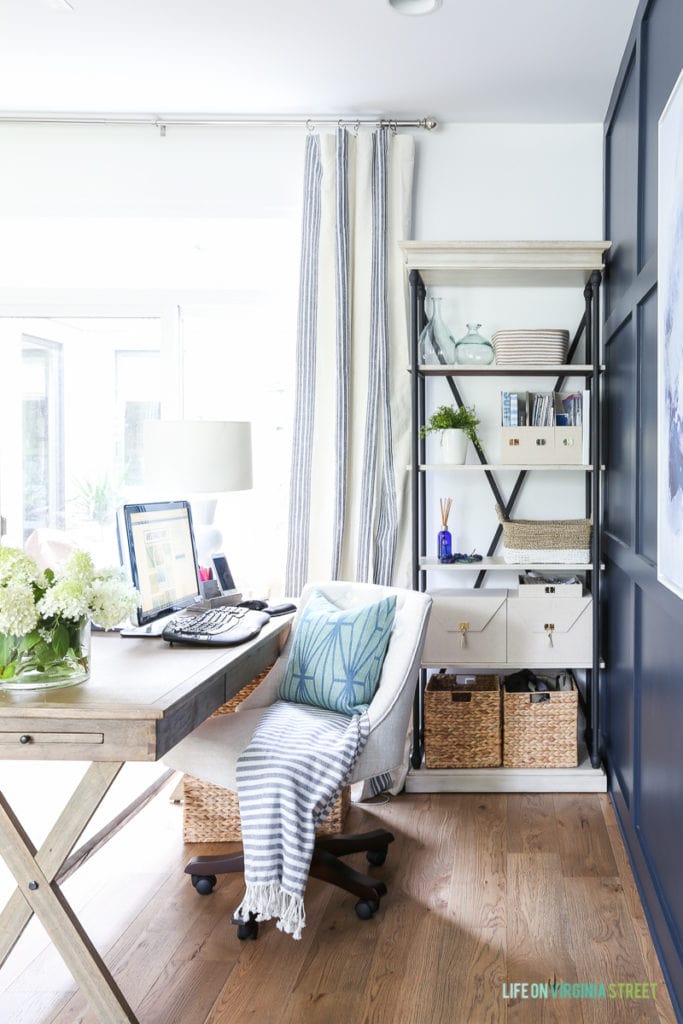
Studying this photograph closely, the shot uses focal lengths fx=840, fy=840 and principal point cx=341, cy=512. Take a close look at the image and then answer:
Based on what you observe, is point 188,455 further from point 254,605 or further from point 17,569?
point 17,569

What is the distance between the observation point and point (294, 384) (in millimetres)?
3480

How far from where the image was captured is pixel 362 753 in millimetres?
2314

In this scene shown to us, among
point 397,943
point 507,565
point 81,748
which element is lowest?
point 397,943

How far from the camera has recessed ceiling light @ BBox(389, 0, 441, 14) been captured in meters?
2.54

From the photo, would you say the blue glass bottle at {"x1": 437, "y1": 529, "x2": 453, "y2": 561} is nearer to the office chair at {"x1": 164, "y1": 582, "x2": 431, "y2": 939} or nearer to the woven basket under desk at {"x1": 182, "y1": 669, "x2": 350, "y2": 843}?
the office chair at {"x1": 164, "y1": 582, "x2": 431, "y2": 939}

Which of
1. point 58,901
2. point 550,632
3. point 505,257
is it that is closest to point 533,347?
point 505,257

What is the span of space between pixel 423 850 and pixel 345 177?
254cm

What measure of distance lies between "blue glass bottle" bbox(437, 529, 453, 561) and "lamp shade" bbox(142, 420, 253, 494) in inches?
35.7

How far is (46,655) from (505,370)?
6.64 ft

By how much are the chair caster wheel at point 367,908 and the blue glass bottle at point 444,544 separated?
1.33 meters

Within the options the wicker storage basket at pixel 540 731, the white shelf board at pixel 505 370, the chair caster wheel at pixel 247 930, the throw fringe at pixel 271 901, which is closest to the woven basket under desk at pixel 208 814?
the chair caster wheel at pixel 247 930

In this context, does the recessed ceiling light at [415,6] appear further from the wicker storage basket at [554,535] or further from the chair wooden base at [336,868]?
the chair wooden base at [336,868]

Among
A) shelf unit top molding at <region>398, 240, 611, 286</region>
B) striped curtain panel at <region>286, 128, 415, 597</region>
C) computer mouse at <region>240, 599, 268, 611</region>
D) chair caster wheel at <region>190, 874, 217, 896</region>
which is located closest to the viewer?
chair caster wheel at <region>190, 874, 217, 896</region>

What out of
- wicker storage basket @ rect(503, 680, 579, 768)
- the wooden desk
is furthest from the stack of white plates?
the wooden desk
